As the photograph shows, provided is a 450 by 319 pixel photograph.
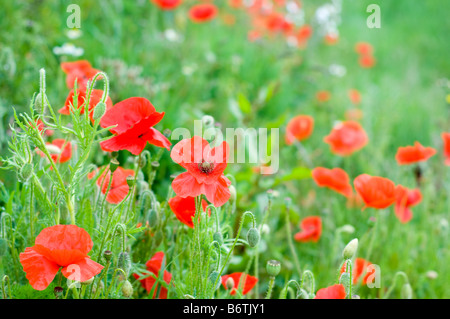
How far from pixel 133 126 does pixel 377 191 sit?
535 millimetres

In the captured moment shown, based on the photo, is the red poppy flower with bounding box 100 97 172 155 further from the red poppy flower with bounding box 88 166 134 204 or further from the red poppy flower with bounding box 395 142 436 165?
the red poppy flower with bounding box 395 142 436 165

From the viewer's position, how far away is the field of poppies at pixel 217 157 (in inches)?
32.6

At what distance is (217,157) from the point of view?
82 centimetres

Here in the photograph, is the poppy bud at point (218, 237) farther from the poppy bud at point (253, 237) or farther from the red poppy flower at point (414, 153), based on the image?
the red poppy flower at point (414, 153)

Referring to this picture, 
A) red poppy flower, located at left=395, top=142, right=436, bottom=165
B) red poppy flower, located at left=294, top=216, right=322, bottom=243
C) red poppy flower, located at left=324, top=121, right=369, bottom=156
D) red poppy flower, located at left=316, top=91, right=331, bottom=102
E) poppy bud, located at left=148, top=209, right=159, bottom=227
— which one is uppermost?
red poppy flower, located at left=316, top=91, right=331, bottom=102

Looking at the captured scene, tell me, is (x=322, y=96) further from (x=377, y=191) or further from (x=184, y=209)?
(x=184, y=209)

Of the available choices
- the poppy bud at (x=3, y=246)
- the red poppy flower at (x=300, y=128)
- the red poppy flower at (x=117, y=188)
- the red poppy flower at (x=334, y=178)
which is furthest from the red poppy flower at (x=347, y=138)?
the poppy bud at (x=3, y=246)

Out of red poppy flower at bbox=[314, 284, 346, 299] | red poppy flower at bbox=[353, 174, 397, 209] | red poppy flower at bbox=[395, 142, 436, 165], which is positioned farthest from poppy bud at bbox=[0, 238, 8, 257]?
red poppy flower at bbox=[395, 142, 436, 165]

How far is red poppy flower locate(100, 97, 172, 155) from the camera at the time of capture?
0.80 meters

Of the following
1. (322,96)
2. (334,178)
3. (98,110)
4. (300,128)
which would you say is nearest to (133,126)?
(98,110)

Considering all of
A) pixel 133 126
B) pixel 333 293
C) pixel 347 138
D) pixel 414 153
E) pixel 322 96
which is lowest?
pixel 333 293

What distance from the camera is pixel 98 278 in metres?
0.91

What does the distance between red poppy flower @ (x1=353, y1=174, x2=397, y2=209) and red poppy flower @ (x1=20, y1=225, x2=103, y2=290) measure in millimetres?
574

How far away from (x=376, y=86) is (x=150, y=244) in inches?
86.7
